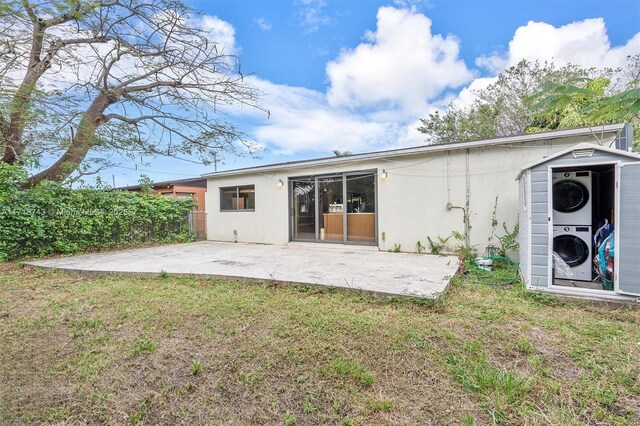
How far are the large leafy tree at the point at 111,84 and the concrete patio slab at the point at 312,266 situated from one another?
8.51 ft

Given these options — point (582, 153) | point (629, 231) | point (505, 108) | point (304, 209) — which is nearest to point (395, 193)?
point (304, 209)

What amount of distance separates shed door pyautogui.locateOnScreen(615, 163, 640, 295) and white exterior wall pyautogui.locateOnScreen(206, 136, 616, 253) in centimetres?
224

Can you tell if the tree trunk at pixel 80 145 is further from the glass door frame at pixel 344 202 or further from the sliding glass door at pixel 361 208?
the sliding glass door at pixel 361 208

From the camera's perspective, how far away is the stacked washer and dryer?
3.74m

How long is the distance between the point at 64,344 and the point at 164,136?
18.4ft

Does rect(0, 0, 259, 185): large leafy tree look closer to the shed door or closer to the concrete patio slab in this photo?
the concrete patio slab

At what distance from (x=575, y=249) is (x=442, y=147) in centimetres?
298

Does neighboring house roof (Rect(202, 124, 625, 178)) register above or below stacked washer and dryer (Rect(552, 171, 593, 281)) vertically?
above

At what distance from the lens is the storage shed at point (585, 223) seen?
10.2 ft

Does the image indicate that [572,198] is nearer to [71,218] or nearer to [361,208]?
[361,208]

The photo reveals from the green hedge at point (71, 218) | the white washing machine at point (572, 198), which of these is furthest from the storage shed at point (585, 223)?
the green hedge at point (71, 218)

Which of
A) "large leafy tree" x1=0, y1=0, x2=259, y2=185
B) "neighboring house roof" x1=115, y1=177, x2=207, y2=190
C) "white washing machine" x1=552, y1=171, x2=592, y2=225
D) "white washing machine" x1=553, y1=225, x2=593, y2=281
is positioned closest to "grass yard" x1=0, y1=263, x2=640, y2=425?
"white washing machine" x1=553, y1=225, x2=593, y2=281

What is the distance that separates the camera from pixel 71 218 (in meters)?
7.14

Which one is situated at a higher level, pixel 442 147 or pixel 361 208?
pixel 442 147
